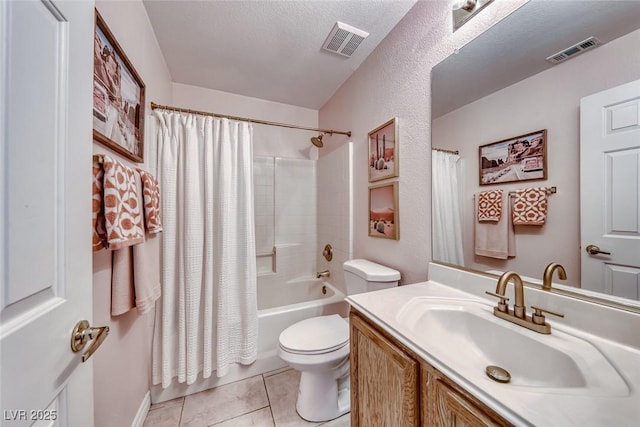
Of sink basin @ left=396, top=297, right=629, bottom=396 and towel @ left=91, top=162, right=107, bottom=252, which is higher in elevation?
towel @ left=91, top=162, right=107, bottom=252

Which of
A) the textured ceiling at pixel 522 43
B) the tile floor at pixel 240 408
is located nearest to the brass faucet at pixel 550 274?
the textured ceiling at pixel 522 43

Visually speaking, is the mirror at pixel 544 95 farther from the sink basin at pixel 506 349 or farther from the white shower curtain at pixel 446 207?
the sink basin at pixel 506 349

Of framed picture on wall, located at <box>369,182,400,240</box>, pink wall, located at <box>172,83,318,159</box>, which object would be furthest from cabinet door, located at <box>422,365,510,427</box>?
pink wall, located at <box>172,83,318,159</box>

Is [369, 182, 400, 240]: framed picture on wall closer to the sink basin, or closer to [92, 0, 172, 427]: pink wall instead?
the sink basin

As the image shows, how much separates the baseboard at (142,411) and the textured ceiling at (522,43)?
7.28 feet

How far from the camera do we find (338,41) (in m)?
1.51

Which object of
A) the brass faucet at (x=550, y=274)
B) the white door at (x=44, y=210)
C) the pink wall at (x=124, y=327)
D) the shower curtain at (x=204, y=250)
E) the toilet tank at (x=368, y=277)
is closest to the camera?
the white door at (x=44, y=210)

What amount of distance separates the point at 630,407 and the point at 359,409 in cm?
77

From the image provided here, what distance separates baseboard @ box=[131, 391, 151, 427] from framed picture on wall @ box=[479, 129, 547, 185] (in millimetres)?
2077

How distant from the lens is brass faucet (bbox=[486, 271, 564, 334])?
2.24 ft

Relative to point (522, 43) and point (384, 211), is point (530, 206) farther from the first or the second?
point (384, 211)

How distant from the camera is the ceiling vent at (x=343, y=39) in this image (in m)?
1.41

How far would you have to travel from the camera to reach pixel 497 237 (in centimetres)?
93

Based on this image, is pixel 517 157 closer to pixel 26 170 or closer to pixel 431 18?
pixel 431 18
